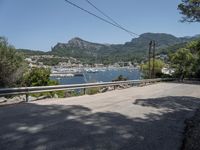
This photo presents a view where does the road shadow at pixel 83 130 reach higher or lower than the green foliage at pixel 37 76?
higher

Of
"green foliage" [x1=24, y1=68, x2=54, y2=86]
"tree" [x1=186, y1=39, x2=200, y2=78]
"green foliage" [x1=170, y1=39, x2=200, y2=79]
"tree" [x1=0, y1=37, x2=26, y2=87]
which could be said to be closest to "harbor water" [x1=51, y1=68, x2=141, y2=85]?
"green foliage" [x1=24, y1=68, x2=54, y2=86]

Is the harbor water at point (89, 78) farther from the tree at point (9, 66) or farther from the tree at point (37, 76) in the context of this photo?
the tree at point (9, 66)

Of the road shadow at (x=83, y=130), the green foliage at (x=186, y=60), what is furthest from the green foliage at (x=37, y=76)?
the green foliage at (x=186, y=60)

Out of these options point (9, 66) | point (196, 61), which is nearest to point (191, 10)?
point (9, 66)

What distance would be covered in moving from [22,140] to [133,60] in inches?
5105

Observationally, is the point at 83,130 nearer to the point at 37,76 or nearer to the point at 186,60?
the point at 37,76

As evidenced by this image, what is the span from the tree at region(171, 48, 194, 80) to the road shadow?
64.2m

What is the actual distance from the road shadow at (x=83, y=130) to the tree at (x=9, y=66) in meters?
22.0

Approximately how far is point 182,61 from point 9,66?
54.2 metres

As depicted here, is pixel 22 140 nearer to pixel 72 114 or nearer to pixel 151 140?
pixel 151 140

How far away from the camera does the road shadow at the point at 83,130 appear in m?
6.38

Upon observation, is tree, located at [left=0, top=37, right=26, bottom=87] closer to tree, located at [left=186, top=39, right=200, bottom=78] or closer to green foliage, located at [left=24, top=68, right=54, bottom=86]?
green foliage, located at [left=24, top=68, right=54, bottom=86]

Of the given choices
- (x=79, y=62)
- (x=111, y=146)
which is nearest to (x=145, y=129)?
(x=111, y=146)

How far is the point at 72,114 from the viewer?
989cm
